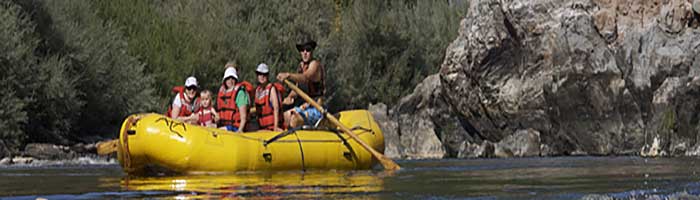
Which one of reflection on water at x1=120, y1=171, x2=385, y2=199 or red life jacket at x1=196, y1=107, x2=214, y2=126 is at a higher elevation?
red life jacket at x1=196, y1=107, x2=214, y2=126

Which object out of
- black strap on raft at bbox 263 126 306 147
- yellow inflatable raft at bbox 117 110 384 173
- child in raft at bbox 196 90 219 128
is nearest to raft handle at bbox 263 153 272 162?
yellow inflatable raft at bbox 117 110 384 173

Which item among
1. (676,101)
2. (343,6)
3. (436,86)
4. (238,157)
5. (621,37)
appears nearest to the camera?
(238,157)

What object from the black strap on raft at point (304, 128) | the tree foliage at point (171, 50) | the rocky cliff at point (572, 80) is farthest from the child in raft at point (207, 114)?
the tree foliage at point (171, 50)

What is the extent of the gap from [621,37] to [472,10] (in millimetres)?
4149

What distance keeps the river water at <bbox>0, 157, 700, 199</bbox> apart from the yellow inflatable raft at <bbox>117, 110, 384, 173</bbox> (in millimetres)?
202

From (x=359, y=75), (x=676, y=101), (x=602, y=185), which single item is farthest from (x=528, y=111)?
(x=359, y=75)

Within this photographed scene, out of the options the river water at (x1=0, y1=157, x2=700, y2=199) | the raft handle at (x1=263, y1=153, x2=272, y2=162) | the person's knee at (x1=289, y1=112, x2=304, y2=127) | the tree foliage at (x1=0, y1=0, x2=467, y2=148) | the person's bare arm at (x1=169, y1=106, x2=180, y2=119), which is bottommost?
the river water at (x1=0, y1=157, x2=700, y2=199)

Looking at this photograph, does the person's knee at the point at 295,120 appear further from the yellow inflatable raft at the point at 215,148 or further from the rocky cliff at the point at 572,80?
the rocky cliff at the point at 572,80

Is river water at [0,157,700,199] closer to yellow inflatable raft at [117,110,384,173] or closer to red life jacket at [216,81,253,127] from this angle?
yellow inflatable raft at [117,110,384,173]

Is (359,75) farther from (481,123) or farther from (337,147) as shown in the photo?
(337,147)

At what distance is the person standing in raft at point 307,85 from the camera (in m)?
18.2

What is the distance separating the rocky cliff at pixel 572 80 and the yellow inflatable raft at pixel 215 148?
232 inches

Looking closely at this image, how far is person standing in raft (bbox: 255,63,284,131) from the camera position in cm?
1786

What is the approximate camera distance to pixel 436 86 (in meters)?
28.8
